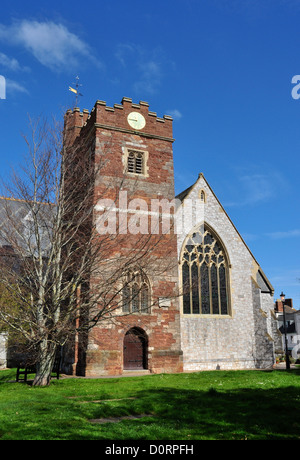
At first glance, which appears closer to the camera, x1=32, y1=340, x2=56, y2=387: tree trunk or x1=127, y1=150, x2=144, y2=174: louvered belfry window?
x1=32, y1=340, x2=56, y2=387: tree trunk

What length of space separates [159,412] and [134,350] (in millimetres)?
10916

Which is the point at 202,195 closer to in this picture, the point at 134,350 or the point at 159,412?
the point at 134,350

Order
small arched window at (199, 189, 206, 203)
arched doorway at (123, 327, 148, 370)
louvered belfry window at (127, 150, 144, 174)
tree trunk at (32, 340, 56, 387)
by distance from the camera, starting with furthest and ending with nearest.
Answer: small arched window at (199, 189, 206, 203) < louvered belfry window at (127, 150, 144, 174) < arched doorway at (123, 327, 148, 370) < tree trunk at (32, 340, 56, 387)

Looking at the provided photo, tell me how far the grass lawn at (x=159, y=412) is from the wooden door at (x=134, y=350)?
5.89 m

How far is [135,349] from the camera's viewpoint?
64.4ft

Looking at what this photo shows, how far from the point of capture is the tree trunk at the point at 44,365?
1459 cm

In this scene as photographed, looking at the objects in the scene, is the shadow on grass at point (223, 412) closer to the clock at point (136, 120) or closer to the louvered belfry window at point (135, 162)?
the louvered belfry window at point (135, 162)

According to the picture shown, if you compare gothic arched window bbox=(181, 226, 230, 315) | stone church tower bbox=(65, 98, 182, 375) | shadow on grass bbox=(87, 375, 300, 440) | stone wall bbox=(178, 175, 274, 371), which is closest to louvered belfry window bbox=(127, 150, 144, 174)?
stone church tower bbox=(65, 98, 182, 375)

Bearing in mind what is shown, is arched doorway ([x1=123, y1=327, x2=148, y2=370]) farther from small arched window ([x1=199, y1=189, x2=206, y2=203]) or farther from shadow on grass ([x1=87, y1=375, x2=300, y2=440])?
small arched window ([x1=199, y1=189, x2=206, y2=203])

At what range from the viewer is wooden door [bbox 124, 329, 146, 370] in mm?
19391

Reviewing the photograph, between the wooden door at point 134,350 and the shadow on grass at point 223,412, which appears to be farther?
the wooden door at point 134,350

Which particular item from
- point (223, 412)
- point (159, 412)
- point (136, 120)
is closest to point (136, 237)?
point (136, 120)

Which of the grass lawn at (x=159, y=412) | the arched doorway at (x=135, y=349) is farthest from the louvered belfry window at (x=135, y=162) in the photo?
the grass lawn at (x=159, y=412)
